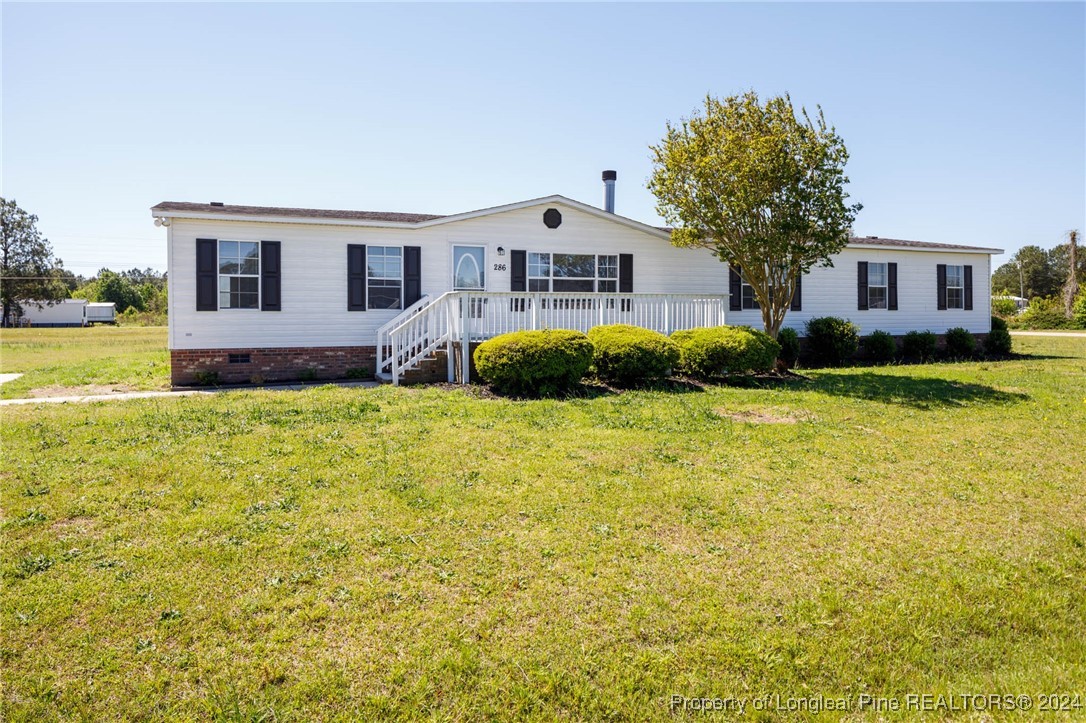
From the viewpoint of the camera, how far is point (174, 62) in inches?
442

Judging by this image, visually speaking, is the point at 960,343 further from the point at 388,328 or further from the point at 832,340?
the point at 388,328

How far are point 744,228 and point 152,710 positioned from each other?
1250 cm

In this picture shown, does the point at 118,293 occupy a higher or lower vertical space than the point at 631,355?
higher

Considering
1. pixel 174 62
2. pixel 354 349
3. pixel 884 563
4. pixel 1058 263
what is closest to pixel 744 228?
pixel 354 349

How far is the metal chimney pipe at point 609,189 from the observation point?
17234mm

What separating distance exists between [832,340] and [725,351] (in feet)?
21.6

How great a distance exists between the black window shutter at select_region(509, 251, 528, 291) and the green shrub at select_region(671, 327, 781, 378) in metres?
4.16

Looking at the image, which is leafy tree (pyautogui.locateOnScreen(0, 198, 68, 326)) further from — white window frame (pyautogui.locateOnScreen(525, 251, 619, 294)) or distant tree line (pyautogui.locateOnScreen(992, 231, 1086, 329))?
distant tree line (pyautogui.locateOnScreen(992, 231, 1086, 329))

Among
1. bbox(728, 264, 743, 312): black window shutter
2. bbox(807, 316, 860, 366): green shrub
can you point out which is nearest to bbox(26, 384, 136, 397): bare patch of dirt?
bbox(728, 264, 743, 312): black window shutter

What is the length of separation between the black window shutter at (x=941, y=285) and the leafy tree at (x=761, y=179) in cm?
894

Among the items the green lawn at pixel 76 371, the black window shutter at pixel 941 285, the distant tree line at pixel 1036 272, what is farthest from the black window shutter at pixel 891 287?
the distant tree line at pixel 1036 272

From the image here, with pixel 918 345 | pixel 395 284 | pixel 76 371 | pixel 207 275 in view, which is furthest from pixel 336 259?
pixel 918 345

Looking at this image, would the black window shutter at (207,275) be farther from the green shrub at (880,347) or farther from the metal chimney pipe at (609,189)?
the green shrub at (880,347)

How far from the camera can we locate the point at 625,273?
A: 51.0 ft
